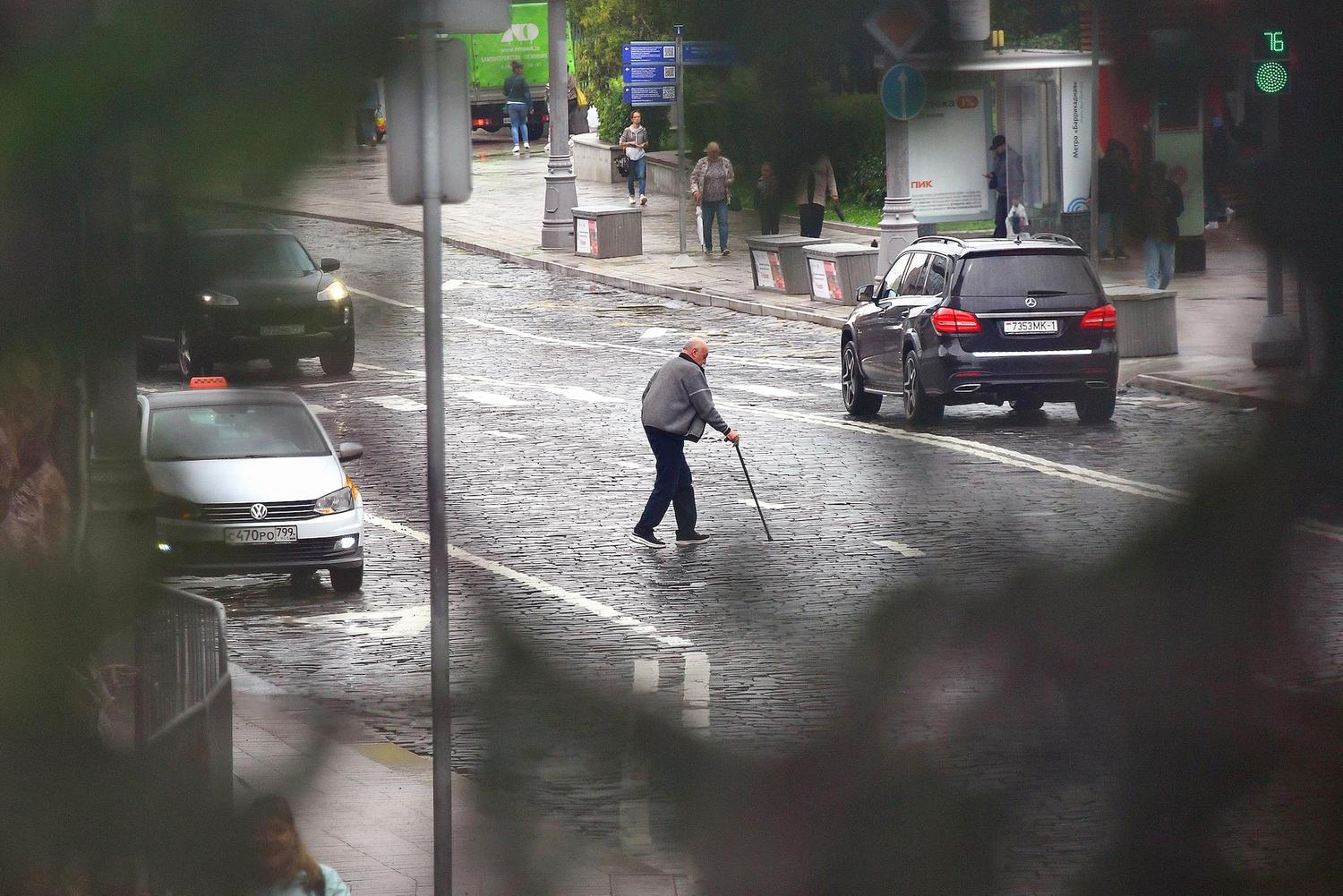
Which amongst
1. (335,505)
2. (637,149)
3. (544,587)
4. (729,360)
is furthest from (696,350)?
(544,587)

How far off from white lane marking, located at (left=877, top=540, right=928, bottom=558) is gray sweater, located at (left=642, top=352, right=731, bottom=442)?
34.9ft

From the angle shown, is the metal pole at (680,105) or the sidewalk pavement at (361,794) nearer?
the metal pole at (680,105)

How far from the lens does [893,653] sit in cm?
143

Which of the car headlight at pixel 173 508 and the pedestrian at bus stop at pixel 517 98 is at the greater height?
the pedestrian at bus stop at pixel 517 98

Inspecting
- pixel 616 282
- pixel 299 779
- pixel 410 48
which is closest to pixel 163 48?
pixel 410 48

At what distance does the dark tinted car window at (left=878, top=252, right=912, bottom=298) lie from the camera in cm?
336

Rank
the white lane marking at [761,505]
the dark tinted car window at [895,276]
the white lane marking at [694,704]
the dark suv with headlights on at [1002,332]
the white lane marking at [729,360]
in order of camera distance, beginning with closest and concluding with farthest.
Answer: the white lane marking at [694,704] → the dark suv with headlights on at [1002,332] → the white lane marking at [761,505] → the dark tinted car window at [895,276] → the white lane marking at [729,360]

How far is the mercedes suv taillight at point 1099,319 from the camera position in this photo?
1.75 meters

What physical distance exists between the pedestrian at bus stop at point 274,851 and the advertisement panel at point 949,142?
653mm

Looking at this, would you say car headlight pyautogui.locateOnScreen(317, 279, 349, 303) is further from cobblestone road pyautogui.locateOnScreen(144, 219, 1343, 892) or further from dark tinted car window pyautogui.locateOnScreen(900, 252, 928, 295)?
dark tinted car window pyautogui.locateOnScreen(900, 252, 928, 295)

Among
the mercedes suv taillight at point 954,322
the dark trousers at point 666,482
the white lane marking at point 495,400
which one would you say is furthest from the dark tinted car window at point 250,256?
the white lane marking at point 495,400

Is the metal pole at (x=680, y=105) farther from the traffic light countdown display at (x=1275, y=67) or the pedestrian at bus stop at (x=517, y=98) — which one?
the traffic light countdown display at (x=1275, y=67)

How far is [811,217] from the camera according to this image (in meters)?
1.37

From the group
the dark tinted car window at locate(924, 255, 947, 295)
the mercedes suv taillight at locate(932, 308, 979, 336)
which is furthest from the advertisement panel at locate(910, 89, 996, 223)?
the mercedes suv taillight at locate(932, 308, 979, 336)
